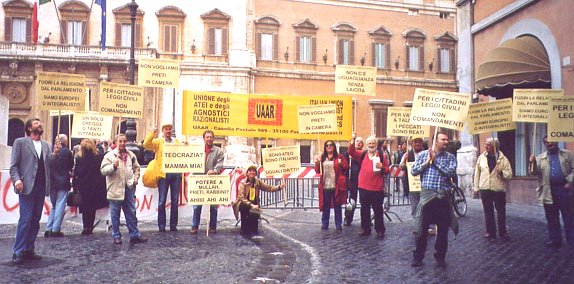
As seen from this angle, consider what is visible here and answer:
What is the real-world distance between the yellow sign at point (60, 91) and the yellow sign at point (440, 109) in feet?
A: 19.9

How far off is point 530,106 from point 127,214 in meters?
6.67

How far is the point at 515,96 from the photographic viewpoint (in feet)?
31.2

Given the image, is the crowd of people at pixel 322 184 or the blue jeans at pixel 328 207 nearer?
the crowd of people at pixel 322 184

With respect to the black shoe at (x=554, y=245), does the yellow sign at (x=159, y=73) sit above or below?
above

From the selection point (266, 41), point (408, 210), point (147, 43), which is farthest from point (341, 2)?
point (408, 210)

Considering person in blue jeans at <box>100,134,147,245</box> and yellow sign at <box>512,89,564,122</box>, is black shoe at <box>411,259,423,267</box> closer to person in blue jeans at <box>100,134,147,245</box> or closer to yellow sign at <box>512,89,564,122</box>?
yellow sign at <box>512,89,564,122</box>

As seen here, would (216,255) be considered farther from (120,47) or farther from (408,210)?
(120,47)

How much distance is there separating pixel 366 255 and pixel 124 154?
4.14 m

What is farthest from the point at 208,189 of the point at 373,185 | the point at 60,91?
the point at 60,91

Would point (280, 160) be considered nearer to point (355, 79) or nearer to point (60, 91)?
point (355, 79)

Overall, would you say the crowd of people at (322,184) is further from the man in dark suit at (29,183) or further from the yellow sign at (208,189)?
the yellow sign at (208,189)

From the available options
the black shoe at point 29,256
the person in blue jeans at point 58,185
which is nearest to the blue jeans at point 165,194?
the person in blue jeans at point 58,185

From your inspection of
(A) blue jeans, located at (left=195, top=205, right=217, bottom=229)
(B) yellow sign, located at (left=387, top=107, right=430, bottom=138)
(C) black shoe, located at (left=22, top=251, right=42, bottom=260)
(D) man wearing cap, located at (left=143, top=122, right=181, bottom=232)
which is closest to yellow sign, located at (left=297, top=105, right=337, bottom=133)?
(B) yellow sign, located at (left=387, top=107, right=430, bottom=138)

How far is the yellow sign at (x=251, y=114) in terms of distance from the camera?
11.0 meters
